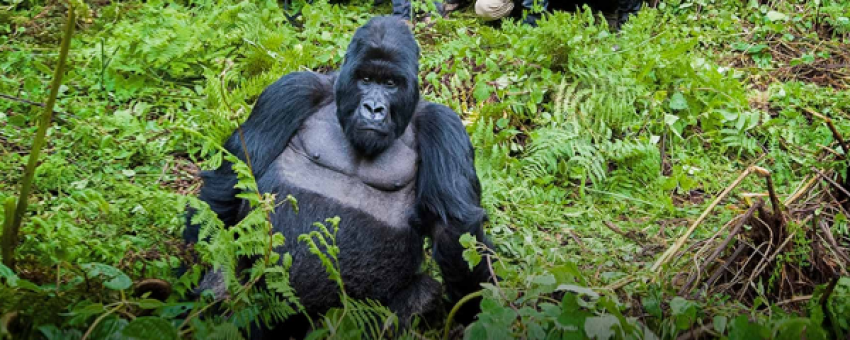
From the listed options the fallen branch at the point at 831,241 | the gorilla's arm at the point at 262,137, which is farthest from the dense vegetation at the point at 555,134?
the gorilla's arm at the point at 262,137

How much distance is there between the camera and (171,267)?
330cm

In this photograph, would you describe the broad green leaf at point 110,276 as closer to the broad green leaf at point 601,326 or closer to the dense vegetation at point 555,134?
the dense vegetation at point 555,134

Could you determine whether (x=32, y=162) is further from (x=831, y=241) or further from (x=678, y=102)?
(x=678, y=102)

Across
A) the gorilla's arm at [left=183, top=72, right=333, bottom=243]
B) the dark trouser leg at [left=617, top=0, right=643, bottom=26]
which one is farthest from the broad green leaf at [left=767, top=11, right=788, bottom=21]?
the gorilla's arm at [left=183, top=72, right=333, bottom=243]

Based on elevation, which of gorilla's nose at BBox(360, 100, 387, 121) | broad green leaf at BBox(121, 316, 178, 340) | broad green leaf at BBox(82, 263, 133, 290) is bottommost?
gorilla's nose at BBox(360, 100, 387, 121)

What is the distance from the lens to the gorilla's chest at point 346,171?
3322 mm

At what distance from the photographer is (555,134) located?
516 centimetres

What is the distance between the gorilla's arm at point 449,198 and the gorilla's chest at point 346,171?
73mm

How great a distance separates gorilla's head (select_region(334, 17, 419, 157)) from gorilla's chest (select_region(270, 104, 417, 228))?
83 millimetres

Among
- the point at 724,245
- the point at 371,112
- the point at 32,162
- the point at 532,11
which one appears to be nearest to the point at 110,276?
the point at 32,162

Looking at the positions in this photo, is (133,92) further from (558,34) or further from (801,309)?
(801,309)

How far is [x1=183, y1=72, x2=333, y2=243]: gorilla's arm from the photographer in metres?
3.29

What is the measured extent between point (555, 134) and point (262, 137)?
2.33m

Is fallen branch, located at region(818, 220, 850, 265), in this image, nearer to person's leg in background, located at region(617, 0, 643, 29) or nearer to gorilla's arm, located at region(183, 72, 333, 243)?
gorilla's arm, located at region(183, 72, 333, 243)
